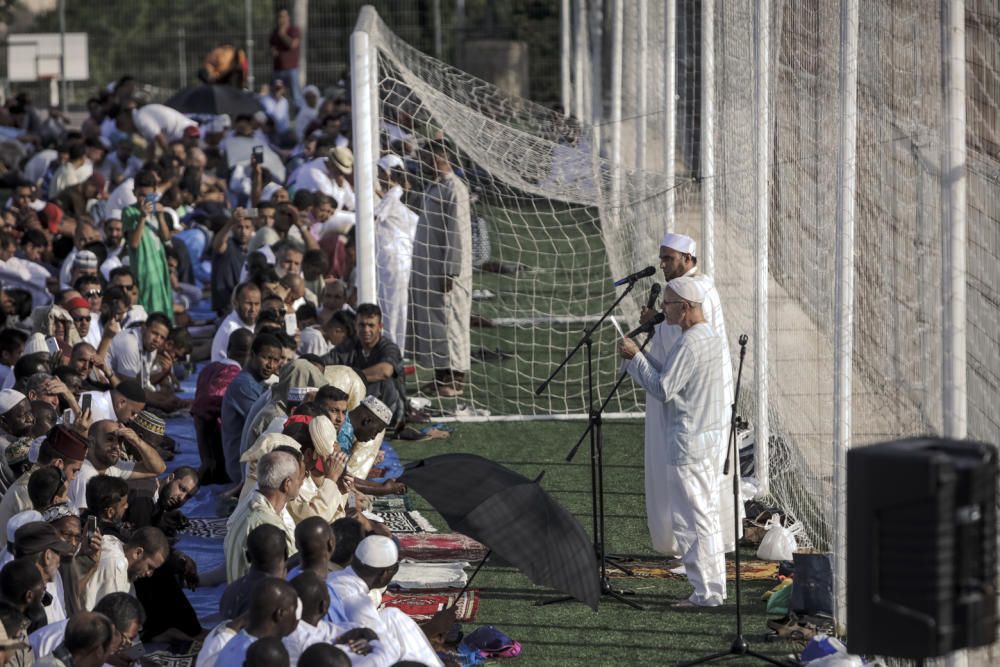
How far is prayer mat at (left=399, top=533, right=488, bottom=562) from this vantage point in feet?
30.2

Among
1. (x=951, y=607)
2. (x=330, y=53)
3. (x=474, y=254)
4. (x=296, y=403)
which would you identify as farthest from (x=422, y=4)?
(x=951, y=607)

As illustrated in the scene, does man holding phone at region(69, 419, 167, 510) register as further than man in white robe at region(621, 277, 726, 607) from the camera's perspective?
Yes

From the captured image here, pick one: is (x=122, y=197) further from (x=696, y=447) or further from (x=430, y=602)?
(x=696, y=447)

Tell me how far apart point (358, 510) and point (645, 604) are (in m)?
1.61

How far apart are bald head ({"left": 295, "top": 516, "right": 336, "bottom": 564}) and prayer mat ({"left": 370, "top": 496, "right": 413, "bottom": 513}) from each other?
365 centimetres

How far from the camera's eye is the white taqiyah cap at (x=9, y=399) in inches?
355

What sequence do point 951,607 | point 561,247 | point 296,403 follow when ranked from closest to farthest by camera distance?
point 951,607 → point 296,403 → point 561,247

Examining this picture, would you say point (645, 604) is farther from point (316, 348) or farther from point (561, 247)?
point (561, 247)

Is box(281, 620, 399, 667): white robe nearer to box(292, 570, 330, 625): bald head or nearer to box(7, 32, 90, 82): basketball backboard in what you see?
box(292, 570, 330, 625): bald head

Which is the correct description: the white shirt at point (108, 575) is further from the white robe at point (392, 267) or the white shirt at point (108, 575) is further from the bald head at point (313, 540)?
the white robe at point (392, 267)

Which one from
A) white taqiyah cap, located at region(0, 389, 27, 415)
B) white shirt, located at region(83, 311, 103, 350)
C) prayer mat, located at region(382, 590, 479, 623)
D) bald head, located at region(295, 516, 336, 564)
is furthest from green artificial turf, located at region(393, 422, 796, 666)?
white shirt, located at region(83, 311, 103, 350)

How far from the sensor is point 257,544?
6.47m

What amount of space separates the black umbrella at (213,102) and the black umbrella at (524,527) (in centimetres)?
1871

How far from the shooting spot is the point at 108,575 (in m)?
7.24
